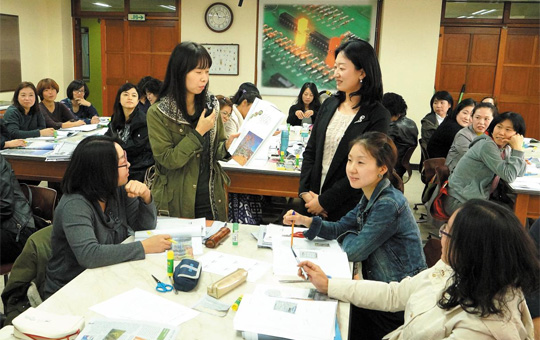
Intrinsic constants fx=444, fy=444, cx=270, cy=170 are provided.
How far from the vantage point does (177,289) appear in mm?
1573

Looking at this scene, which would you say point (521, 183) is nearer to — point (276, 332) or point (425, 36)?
point (276, 332)

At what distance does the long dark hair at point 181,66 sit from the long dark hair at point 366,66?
693 mm

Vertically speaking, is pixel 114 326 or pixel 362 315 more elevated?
pixel 114 326

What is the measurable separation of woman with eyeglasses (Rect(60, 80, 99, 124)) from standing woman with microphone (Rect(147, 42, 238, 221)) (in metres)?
3.85

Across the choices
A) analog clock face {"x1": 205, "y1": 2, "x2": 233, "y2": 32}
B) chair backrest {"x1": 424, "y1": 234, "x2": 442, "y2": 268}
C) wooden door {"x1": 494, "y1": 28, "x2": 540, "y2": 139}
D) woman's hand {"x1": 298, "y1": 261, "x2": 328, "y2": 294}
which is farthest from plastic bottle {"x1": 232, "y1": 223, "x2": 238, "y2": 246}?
wooden door {"x1": 494, "y1": 28, "x2": 540, "y2": 139}

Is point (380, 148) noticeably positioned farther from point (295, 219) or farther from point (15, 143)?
A: point (15, 143)

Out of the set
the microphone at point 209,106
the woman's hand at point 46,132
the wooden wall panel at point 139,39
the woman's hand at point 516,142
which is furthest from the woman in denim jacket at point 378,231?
the wooden wall panel at point 139,39

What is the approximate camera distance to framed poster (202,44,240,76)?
739cm

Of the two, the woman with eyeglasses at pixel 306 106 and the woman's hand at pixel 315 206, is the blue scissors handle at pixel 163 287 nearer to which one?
the woman's hand at pixel 315 206

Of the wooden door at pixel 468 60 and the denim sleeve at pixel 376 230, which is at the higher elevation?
the wooden door at pixel 468 60

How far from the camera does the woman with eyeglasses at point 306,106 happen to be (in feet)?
19.9

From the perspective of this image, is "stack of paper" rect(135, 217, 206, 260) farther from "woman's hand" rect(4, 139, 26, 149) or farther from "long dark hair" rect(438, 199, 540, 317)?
"woman's hand" rect(4, 139, 26, 149)

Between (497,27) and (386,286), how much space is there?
685 cm

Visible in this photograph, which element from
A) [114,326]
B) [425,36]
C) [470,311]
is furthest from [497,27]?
[114,326]
